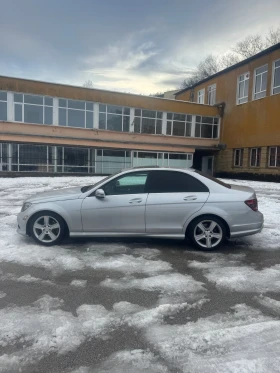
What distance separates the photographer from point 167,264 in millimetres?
4703

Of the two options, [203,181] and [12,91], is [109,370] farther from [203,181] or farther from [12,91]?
[12,91]

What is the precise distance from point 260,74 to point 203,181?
23447 millimetres

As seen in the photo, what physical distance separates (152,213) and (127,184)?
2.57 feet

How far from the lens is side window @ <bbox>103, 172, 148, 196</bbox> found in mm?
5627

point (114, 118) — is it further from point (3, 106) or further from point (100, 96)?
point (3, 106)

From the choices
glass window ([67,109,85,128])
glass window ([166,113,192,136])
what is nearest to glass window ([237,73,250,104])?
glass window ([166,113,192,136])

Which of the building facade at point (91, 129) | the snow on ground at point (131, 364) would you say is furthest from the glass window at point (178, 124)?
the snow on ground at point (131, 364)

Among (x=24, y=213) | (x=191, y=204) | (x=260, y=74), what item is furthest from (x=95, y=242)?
(x=260, y=74)

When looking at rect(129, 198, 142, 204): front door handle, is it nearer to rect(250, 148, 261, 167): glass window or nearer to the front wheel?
the front wheel

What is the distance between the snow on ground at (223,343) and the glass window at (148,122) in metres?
26.5

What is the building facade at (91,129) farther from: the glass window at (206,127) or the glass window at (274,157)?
the glass window at (274,157)

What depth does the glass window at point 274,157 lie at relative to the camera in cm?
2336

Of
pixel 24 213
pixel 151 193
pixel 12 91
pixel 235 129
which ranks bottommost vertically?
pixel 24 213

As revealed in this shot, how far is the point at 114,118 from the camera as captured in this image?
27672 mm
